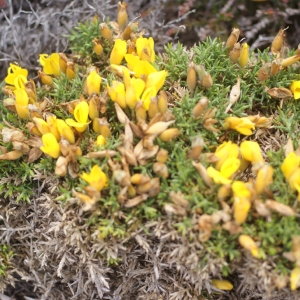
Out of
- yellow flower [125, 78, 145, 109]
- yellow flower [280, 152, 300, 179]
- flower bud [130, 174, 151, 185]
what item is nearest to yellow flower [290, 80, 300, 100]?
yellow flower [280, 152, 300, 179]

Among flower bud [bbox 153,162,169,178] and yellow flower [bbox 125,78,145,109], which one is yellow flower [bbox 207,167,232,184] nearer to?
flower bud [bbox 153,162,169,178]

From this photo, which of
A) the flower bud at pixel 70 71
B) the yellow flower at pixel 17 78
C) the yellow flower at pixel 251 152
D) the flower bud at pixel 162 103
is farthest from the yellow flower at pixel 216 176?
the yellow flower at pixel 17 78

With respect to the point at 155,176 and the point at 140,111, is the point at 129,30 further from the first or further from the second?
the point at 155,176

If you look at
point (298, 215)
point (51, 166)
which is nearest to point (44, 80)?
point (51, 166)

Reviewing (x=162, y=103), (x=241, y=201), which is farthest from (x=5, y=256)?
(x=241, y=201)

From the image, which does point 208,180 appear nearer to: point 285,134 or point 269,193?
point 269,193

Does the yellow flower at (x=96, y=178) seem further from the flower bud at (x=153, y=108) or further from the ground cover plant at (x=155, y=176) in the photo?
the flower bud at (x=153, y=108)
